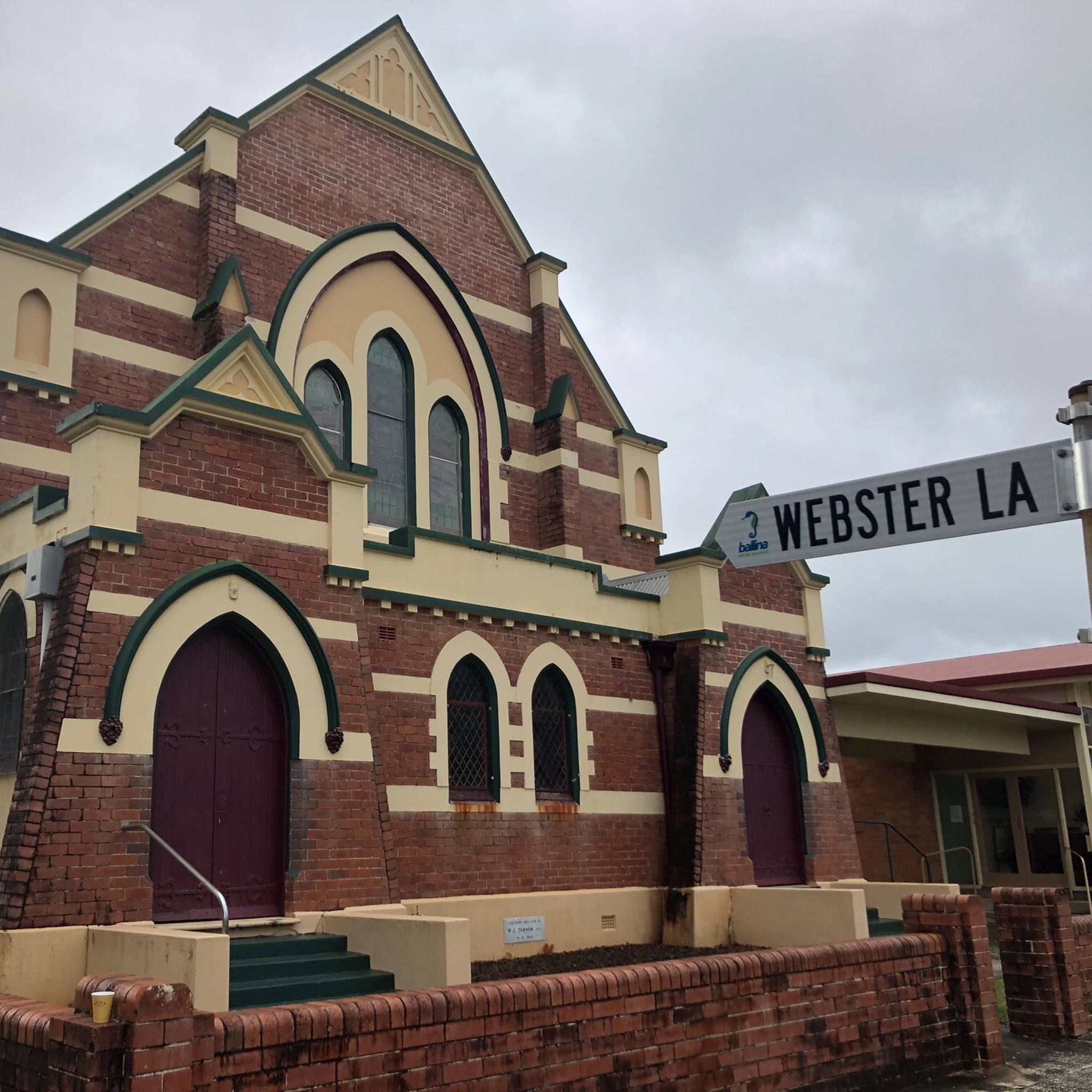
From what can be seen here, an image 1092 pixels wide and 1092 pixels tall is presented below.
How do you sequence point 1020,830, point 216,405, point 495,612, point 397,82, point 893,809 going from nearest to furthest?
1. point 216,405
2. point 495,612
3. point 397,82
4. point 1020,830
5. point 893,809

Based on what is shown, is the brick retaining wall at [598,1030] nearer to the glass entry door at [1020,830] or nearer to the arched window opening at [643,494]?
the arched window opening at [643,494]

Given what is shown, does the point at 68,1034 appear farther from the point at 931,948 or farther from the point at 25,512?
the point at 931,948

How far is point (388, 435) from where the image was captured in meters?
17.3

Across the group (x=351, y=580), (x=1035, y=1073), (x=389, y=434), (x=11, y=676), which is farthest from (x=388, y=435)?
(x=1035, y=1073)

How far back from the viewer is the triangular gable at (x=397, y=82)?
1836 cm

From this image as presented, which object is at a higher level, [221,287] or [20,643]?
[221,287]

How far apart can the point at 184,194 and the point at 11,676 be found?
7577mm

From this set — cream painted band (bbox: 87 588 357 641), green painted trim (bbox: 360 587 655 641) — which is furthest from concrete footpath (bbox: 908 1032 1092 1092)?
cream painted band (bbox: 87 588 357 641)

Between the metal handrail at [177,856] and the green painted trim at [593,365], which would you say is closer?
the metal handrail at [177,856]

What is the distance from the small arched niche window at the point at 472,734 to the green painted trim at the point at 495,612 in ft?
1.97

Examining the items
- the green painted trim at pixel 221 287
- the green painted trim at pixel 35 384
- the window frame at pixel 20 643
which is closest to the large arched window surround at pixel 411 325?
the green painted trim at pixel 221 287

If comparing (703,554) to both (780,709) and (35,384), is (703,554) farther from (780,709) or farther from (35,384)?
(35,384)

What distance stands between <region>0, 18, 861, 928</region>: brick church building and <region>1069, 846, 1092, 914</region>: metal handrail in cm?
614

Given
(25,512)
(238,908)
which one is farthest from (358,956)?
(25,512)
